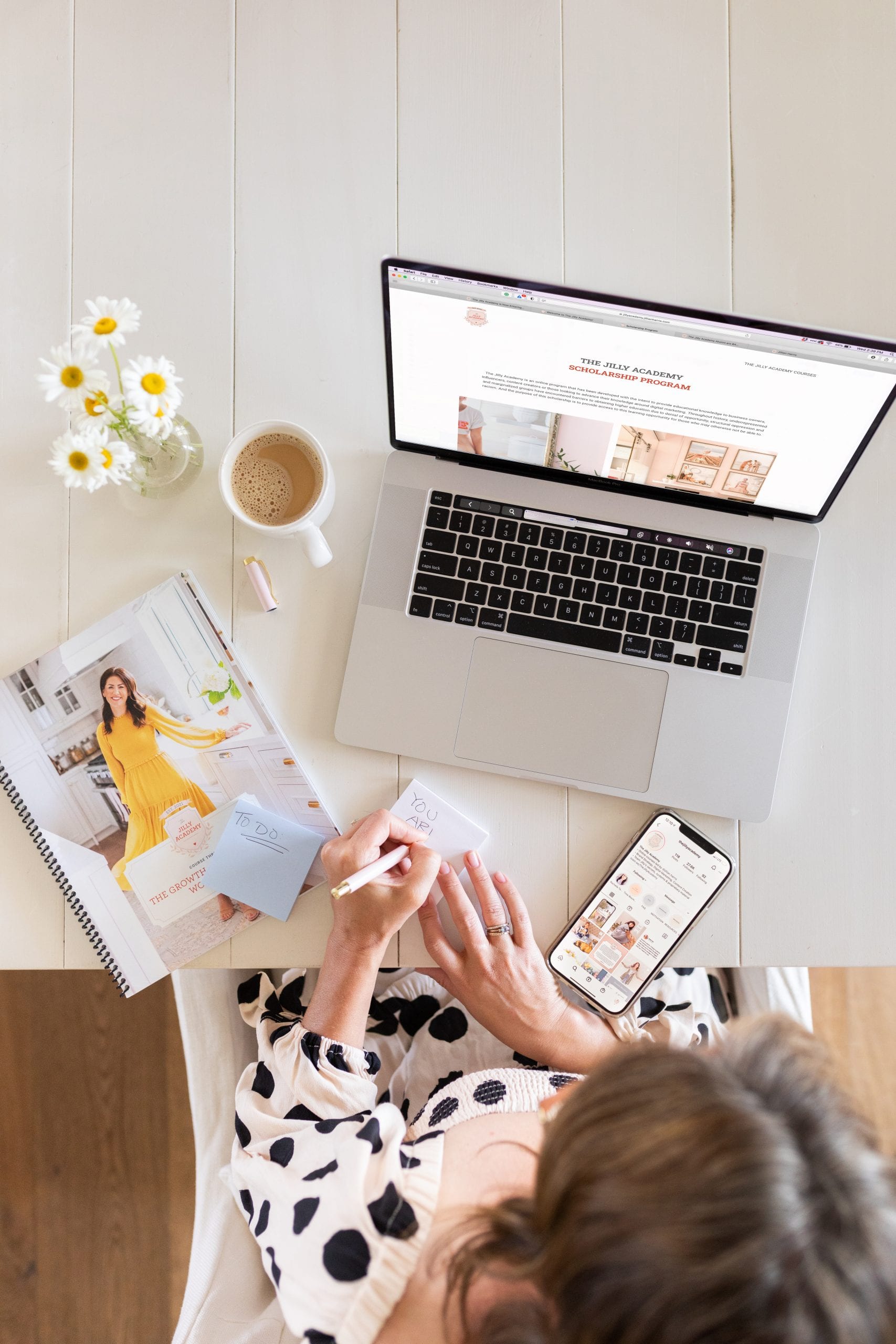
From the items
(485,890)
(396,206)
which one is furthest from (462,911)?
(396,206)

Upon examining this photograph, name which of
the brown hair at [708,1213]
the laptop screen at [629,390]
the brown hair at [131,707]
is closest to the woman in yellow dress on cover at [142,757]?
the brown hair at [131,707]

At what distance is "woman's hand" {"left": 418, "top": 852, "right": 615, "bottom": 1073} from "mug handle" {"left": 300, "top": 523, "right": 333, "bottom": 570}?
1.05ft

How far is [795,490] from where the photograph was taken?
0.80m

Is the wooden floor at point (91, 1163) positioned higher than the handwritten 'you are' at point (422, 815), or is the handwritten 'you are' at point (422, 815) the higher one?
the handwritten 'you are' at point (422, 815)

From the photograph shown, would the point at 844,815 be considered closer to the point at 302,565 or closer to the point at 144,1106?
the point at 302,565

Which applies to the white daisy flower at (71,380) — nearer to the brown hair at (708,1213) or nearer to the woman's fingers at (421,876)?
the woman's fingers at (421,876)

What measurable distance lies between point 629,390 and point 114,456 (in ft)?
1.41

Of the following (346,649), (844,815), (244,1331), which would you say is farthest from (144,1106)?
(844,815)

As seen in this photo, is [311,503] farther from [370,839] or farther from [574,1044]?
[574,1044]

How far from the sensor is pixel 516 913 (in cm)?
84

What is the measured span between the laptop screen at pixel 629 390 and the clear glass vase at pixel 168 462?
200 millimetres

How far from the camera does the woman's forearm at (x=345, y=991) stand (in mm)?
804

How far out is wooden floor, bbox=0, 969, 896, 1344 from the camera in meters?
1.36

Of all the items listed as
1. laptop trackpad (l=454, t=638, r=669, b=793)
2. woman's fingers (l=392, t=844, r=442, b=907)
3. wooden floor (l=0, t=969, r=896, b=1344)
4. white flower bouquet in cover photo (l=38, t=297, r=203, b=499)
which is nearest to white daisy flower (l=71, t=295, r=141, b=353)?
white flower bouquet in cover photo (l=38, t=297, r=203, b=499)
